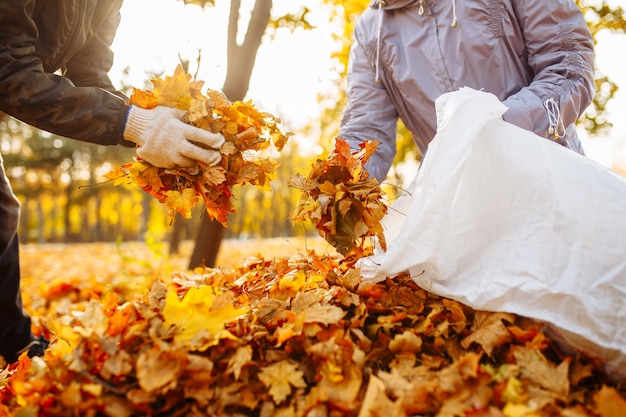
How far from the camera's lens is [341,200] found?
4.93 feet

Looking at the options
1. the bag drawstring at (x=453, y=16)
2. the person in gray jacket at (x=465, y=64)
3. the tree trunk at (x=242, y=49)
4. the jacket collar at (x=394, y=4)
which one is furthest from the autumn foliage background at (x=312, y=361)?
the tree trunk at (x=242, y=49)

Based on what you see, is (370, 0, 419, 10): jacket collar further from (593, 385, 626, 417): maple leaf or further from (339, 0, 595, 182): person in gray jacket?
(593, 385, 626, 417): maple leaf

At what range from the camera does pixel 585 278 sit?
4.03 ft

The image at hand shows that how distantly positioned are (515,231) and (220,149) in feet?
3.44

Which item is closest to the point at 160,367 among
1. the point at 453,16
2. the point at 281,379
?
the point at 281,379

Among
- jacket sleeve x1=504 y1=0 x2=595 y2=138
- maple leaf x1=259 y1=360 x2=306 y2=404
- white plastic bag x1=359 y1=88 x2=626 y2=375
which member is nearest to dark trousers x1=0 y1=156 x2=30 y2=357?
maple leaf x1=259 y1=360 x2=306 y2=404

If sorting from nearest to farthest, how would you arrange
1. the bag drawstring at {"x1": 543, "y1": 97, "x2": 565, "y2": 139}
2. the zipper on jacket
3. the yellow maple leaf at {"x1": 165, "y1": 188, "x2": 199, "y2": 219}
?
the yellow maple leaf at {"x1": 165, "y1": 188, "x2": 199, "y2": 219} → the bag drawstring at {"x1": 543, "y1": 97, "x2": 565, "y2": 139} → the zipper on jacket

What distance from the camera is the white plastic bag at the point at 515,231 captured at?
1215 mm

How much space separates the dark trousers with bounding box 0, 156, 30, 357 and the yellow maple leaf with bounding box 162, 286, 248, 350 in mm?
1253

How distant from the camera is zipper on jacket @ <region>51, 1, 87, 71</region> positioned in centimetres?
196

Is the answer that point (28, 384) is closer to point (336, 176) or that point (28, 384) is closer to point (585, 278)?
point (336, 176)

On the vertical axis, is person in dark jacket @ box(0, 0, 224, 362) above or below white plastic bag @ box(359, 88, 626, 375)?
above

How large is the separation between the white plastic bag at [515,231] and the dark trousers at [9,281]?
5.48ft

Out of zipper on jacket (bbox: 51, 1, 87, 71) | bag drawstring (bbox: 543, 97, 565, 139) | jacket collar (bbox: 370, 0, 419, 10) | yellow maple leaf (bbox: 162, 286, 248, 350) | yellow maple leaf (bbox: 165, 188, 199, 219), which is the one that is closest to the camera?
yellow maple leaf (bbox: 162, 286, 248, 350)
